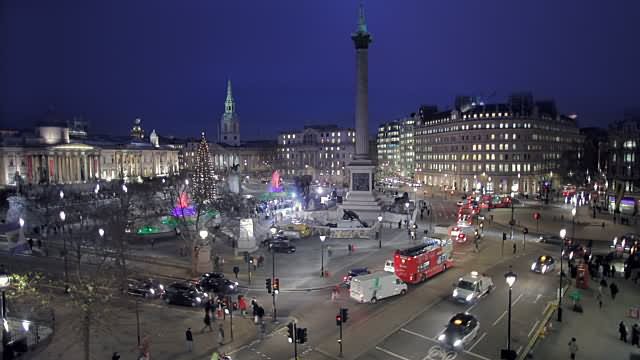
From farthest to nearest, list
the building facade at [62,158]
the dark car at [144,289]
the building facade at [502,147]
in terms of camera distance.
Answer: the building facade at [502,147]
the building facade at [62,158]
the dark car at [144,289]

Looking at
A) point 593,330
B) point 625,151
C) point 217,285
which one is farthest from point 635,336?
point 625,151

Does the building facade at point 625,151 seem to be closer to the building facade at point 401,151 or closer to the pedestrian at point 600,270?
the building facade at point 401,151

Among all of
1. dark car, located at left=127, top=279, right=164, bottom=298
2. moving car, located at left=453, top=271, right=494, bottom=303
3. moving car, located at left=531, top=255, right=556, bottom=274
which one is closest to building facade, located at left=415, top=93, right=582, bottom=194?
moving car, located at left=531, top=255, right=556, bottom=274

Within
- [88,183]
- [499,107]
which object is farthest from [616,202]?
[88,183]

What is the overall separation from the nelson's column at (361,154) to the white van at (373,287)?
31.2 meters

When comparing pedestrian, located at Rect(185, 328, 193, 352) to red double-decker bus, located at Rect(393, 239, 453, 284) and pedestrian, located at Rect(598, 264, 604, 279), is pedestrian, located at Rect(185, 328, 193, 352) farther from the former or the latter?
pedestrian, located at Rect(598, 264, 604, 279)

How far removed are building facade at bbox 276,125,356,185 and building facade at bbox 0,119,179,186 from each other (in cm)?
4613

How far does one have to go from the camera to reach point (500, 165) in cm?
10031

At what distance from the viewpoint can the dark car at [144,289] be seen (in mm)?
27312

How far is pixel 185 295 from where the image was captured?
26.3 m

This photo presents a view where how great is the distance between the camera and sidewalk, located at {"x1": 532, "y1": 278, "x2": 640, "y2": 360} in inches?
781

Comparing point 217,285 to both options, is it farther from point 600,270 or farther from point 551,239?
point 551,239

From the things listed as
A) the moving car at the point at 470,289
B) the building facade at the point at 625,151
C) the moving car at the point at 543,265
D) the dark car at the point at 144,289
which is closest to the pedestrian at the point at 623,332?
the moving car at the point at 470,289

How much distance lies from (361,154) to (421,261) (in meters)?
33.1
